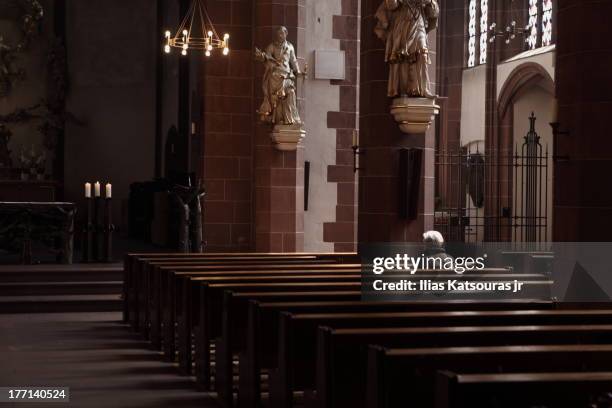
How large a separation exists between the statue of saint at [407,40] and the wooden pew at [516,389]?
6782 mm

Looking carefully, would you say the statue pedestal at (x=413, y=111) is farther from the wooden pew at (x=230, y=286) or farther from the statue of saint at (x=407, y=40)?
the wooden pew at (x=230, y=286)

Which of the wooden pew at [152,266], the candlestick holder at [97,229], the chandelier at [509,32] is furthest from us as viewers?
the chandelier at [509,32]

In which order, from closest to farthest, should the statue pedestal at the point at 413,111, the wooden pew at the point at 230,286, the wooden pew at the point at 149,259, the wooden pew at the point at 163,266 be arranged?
the wooden pew at the point at 230,286 → the wooden pew at the point at 163,266 → the wooden pew at the point at 149,259 → the statue pedestal at the point at 413,111

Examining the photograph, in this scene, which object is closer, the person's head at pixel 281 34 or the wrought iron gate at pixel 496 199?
the person's head at pixel 281 34

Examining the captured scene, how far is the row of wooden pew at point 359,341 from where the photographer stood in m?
3.75

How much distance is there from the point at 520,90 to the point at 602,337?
56.1 feet

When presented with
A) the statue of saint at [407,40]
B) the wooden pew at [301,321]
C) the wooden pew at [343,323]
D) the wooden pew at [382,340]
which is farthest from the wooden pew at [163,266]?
the wooden pew at [382,340]

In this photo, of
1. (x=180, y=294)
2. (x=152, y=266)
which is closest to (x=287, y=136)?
(x=152, y=266)

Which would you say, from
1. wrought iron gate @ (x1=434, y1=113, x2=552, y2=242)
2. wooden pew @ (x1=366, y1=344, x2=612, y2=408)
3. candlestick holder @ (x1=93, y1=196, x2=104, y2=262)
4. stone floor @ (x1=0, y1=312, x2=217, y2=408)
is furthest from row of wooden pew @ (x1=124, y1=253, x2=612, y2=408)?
wrought iron gate @ (x1=434, y1=113, x2=552, y2=242)

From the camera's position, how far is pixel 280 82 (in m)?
13.7

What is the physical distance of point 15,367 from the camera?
7.63 meters

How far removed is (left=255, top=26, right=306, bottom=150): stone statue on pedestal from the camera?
13617mm

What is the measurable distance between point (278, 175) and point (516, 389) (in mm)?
11268

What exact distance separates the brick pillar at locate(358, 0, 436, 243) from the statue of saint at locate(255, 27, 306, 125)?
3.01 metres
